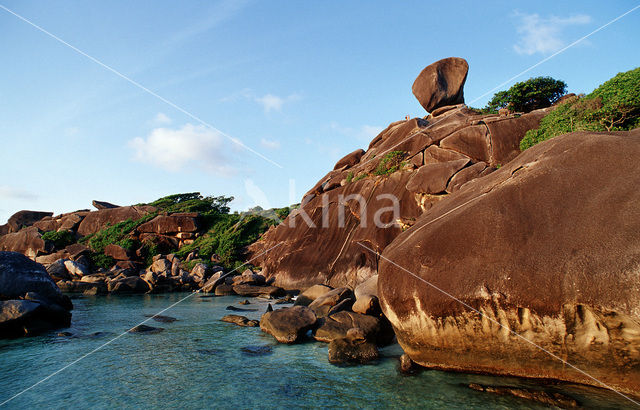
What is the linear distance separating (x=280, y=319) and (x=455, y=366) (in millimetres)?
4470

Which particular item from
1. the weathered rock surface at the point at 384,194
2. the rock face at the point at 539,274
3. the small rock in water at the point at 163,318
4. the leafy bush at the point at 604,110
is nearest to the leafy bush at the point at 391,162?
the weathered rock surface at the point at 384,194

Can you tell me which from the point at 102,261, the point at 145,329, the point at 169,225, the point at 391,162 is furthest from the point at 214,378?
the point at 102,261

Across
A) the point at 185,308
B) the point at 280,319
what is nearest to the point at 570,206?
the point at 280,319

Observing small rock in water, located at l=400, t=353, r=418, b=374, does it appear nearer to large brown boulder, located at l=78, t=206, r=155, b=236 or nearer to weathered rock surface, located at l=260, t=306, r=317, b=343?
weathered rock surface, located at l=260, t=306, r=317, b=343

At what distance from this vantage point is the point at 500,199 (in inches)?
239

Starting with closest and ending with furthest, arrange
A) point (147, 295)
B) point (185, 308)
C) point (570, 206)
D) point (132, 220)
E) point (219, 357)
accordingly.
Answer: point (570, 206), point (219, 357), point (185, 308), point (147, 295), point (132, 220)

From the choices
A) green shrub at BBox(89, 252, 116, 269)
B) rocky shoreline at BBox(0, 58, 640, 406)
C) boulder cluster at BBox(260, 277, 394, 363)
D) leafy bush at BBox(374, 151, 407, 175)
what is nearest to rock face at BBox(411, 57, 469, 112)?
leafy bush at BBox(374, 151, 407, 175)

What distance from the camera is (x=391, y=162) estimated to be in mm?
17672

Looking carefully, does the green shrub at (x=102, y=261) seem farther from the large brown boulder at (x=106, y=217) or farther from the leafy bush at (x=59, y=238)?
the leafy bush at (x=59, y=238)

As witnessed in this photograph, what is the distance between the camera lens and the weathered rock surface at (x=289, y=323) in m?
8.45

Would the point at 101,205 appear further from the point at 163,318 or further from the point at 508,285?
the point at 508,285

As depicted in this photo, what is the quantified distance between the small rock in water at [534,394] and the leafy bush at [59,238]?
3857 cm

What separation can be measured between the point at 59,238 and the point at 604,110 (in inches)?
1615

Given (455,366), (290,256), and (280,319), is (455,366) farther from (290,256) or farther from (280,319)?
(290,256)
